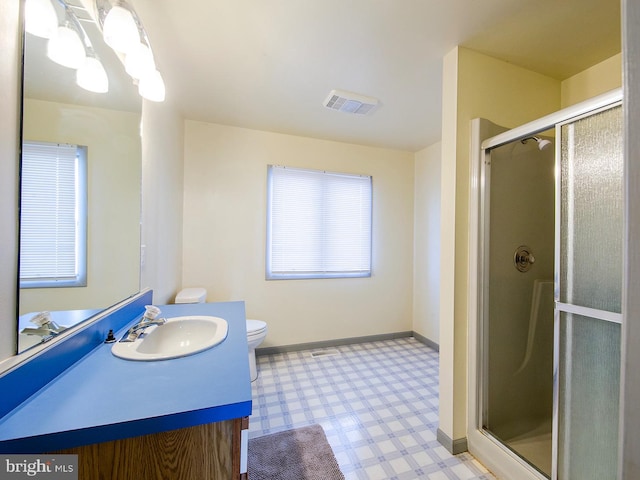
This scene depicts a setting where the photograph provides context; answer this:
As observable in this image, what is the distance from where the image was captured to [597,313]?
0.99m

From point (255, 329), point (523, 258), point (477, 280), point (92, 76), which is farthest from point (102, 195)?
point (523, 258)

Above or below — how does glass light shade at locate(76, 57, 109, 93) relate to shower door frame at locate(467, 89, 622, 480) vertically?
above

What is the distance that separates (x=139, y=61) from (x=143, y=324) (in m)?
1.21

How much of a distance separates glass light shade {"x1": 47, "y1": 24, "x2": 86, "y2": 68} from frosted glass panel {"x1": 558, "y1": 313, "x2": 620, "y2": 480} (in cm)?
215

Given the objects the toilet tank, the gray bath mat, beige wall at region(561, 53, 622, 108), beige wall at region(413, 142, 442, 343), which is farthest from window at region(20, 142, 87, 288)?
beige wall at region(413, 142, 442, 343)

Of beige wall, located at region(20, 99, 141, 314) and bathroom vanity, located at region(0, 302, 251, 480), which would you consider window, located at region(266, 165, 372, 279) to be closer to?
beige wall, located at region(20, 99, 141, 314)

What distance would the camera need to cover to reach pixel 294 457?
4.66 feet

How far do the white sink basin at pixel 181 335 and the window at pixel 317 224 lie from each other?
1.42 metres

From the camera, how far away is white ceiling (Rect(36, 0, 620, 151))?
125 centimetres

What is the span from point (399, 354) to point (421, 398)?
79 centimetres

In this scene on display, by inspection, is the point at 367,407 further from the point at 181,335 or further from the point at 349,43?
the point at 349,43

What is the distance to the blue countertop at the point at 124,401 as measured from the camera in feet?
1.79

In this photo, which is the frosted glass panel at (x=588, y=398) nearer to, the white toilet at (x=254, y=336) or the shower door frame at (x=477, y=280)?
the shower door frame at (x=477, y=280)

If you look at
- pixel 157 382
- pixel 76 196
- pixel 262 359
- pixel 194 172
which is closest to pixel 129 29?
pixel 76 196
